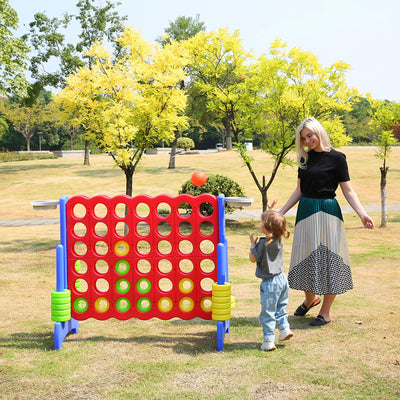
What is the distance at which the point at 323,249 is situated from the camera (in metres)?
4.88

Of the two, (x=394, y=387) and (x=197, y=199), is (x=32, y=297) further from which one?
(x=394, y=387)

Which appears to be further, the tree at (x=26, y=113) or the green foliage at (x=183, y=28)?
the tree at (x=26, y=113)

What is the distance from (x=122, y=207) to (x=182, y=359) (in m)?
14.0

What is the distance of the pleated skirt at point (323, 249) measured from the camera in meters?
4.86

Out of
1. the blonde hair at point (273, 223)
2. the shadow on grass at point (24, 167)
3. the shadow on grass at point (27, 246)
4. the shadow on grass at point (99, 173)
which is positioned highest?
the blonde hair at point (273, 223)

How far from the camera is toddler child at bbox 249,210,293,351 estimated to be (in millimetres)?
4301

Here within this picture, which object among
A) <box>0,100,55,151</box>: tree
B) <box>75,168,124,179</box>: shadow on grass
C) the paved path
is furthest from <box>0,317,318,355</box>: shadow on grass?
<box>0,100,55,151</box>: tree

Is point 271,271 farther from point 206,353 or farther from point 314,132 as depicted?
point 314,132

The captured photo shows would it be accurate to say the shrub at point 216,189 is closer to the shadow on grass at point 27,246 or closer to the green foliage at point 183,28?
the shadow on grass at point 27,246

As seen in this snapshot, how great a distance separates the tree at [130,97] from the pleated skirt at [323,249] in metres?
6.40

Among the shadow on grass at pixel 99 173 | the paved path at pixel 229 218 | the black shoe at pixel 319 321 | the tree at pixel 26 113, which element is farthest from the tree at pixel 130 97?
the tree at pixel 26 113

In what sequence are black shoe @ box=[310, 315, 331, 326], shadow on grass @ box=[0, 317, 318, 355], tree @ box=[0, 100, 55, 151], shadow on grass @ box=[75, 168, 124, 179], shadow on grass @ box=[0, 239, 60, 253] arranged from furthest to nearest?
tree @ box=[0, 100, 55, 151] → shadow on grass @ box=[75, 168, 124, 179] → shadow on grass @ box=[0, 239, 60, 253] → black shoe @ box=[310, 315, 331, 326] → shadow on grass @ box=[0, 317, 318, 355]

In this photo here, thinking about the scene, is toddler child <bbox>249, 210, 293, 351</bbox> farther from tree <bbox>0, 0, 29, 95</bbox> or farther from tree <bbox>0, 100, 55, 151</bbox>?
tree <bbox>0, 100, 55, 151</bbox>

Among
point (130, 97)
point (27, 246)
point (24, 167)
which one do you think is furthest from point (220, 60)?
point (24, 167)
